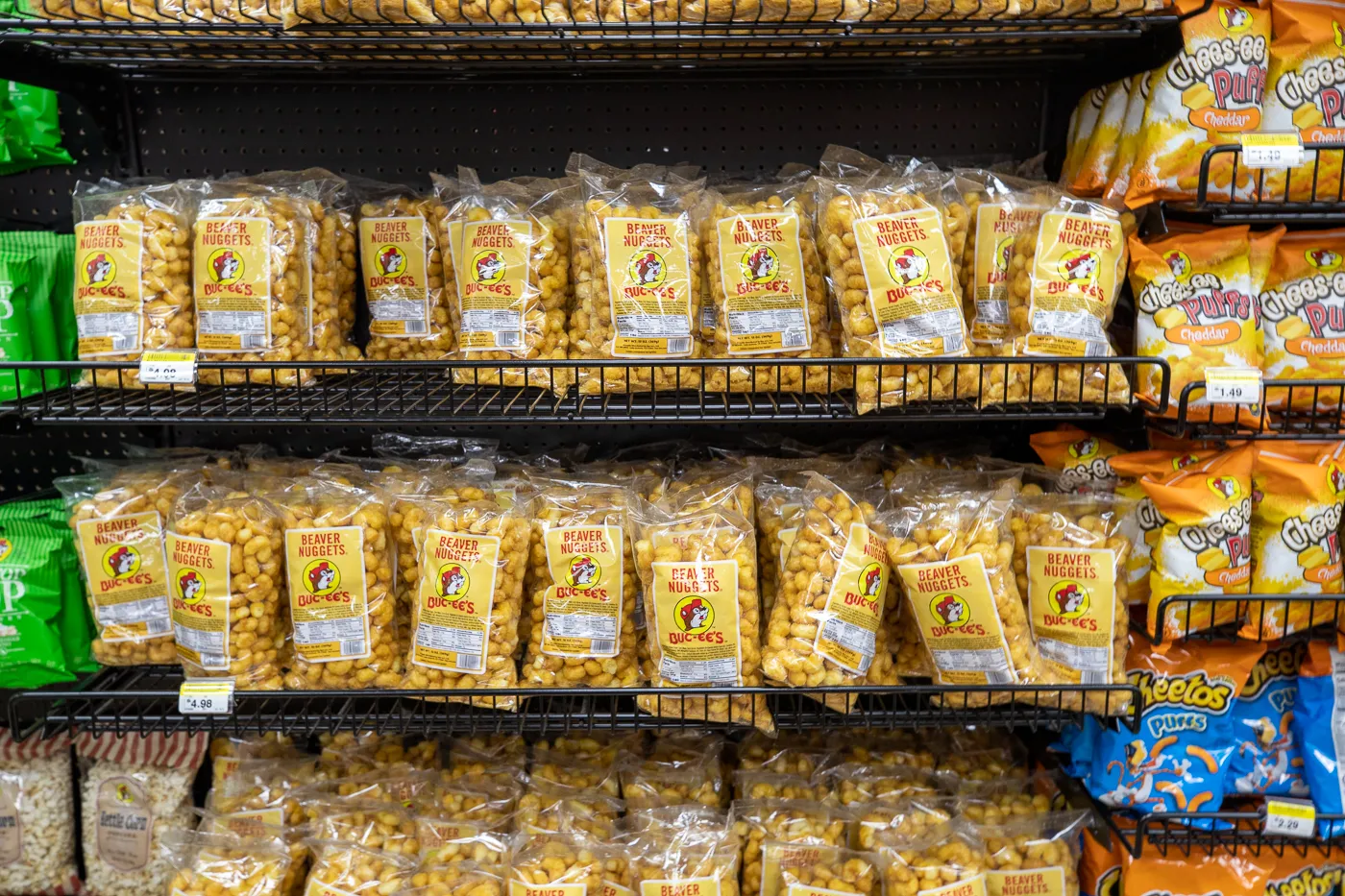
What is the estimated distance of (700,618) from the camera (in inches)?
49.7

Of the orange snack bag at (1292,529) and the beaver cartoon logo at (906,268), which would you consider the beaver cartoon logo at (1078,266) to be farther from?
the orange snack bag at (1292,529)

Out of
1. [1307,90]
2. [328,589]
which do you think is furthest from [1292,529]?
[328,589]

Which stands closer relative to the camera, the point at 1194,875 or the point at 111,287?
the point at 111,287

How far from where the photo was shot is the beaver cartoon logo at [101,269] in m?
1.34

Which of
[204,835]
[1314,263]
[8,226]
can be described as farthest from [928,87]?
[204,835]

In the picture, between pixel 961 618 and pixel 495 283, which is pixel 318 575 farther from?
pixel 961 618

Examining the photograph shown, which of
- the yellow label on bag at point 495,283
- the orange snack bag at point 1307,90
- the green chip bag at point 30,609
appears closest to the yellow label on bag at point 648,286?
the yellow label on bag at point 495,283

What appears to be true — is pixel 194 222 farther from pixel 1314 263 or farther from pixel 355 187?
pixel 1314 263

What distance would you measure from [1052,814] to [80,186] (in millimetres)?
1855

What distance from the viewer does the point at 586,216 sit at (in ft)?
4.47

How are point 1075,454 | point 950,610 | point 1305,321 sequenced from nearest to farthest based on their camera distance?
point 950,610, point 1305,321, point 1075,454

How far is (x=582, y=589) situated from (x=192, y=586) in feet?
1.87

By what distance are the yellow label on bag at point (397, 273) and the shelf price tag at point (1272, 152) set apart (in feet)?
3.92

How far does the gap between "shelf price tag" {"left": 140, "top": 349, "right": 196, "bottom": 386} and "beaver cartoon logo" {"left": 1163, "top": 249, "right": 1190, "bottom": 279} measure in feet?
4.54
